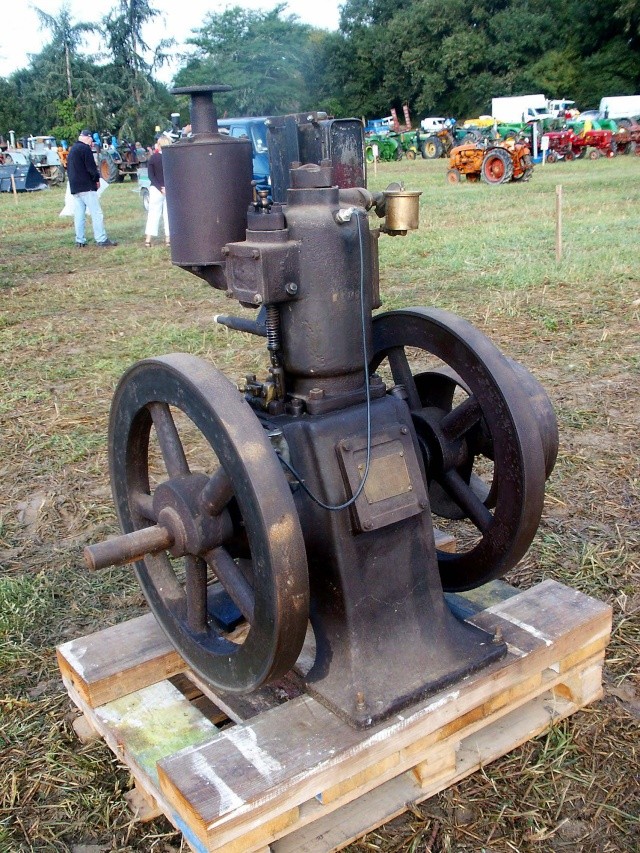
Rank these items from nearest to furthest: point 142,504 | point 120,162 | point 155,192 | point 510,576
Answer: point 142,504
point 510,576
point 155,192
point 120,162

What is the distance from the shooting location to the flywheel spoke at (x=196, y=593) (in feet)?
6.93

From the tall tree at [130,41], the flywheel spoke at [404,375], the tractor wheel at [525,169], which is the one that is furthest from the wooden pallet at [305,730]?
the tall tree at [130,41]

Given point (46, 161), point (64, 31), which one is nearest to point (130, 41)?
point (64, 31)

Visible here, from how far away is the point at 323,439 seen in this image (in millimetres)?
1950

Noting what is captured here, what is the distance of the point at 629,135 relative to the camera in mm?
24391

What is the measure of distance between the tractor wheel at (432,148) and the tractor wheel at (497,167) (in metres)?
9.52

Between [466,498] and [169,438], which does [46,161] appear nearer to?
[169,438]

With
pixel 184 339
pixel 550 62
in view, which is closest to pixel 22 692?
pixel 184 339

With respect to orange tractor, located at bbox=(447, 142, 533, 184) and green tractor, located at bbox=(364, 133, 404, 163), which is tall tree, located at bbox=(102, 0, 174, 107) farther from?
orange tractor, located at bbox=(447, 142, 533, 184)

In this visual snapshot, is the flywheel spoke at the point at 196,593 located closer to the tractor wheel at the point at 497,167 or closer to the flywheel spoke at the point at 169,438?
the flywheel spoke at the point at 169,438

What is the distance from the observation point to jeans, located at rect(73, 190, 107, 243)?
10.9 m

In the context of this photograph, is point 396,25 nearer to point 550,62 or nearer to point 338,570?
point 550,62

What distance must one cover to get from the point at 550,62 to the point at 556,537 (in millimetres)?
44589

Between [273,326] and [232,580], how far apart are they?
0.62 m
